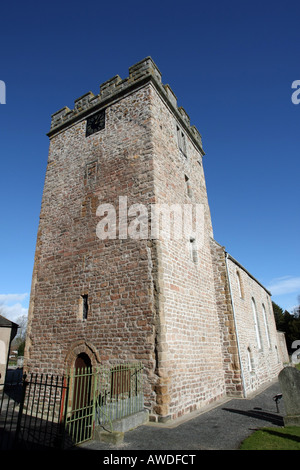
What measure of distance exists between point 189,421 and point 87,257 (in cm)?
578

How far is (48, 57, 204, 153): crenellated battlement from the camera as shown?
36.2 ft

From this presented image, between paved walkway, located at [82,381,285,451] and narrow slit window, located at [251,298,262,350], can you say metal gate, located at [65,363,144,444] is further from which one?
narrow slit window, located at [251,298,262,350]

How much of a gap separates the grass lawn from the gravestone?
349 millimetres

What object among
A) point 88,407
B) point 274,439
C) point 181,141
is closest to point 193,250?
point 181,141

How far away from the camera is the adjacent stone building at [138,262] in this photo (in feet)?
25.9

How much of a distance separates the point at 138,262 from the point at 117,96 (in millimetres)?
7405

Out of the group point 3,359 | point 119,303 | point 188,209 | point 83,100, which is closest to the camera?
point 119,303

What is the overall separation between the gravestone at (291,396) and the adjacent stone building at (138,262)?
A: 8.63ft

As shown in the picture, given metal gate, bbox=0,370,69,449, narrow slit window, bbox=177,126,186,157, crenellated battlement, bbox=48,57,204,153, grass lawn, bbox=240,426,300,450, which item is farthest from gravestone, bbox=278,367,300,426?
crenellated battlement, bbox=48,57,204,153

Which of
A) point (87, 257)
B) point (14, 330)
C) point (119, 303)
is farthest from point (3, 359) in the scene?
point (119, 303)

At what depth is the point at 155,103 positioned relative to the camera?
427 inches

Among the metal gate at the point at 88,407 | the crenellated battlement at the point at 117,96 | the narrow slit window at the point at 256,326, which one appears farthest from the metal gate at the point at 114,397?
the narrow slit window at the point at 256,326

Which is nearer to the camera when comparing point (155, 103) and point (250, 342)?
point (155, 103)

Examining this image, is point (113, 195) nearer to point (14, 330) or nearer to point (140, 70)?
point (140, 70)
